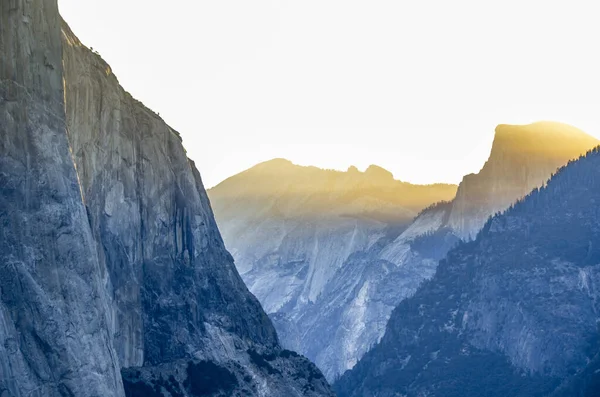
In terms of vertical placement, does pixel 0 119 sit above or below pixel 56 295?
above

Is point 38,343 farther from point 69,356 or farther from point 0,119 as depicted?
point 0,119

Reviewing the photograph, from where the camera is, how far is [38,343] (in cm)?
19575

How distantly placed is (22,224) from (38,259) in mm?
4636

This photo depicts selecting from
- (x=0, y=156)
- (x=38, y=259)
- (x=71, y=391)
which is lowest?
(x=71, y=391)

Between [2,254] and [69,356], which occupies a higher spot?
[2,254]

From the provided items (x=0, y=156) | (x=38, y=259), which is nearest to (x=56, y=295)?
(x=38, y=259)

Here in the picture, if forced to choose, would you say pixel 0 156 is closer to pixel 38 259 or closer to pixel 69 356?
pixel 38 259

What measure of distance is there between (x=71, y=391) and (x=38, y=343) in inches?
290

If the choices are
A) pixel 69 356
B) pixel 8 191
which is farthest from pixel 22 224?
pixel 69 356

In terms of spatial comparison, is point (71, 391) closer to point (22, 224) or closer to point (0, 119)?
point (22, 224)

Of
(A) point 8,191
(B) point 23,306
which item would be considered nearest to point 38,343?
(B) point 23,306

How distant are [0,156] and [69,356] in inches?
1001

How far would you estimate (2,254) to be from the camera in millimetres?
195375

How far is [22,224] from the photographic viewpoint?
200 meters
